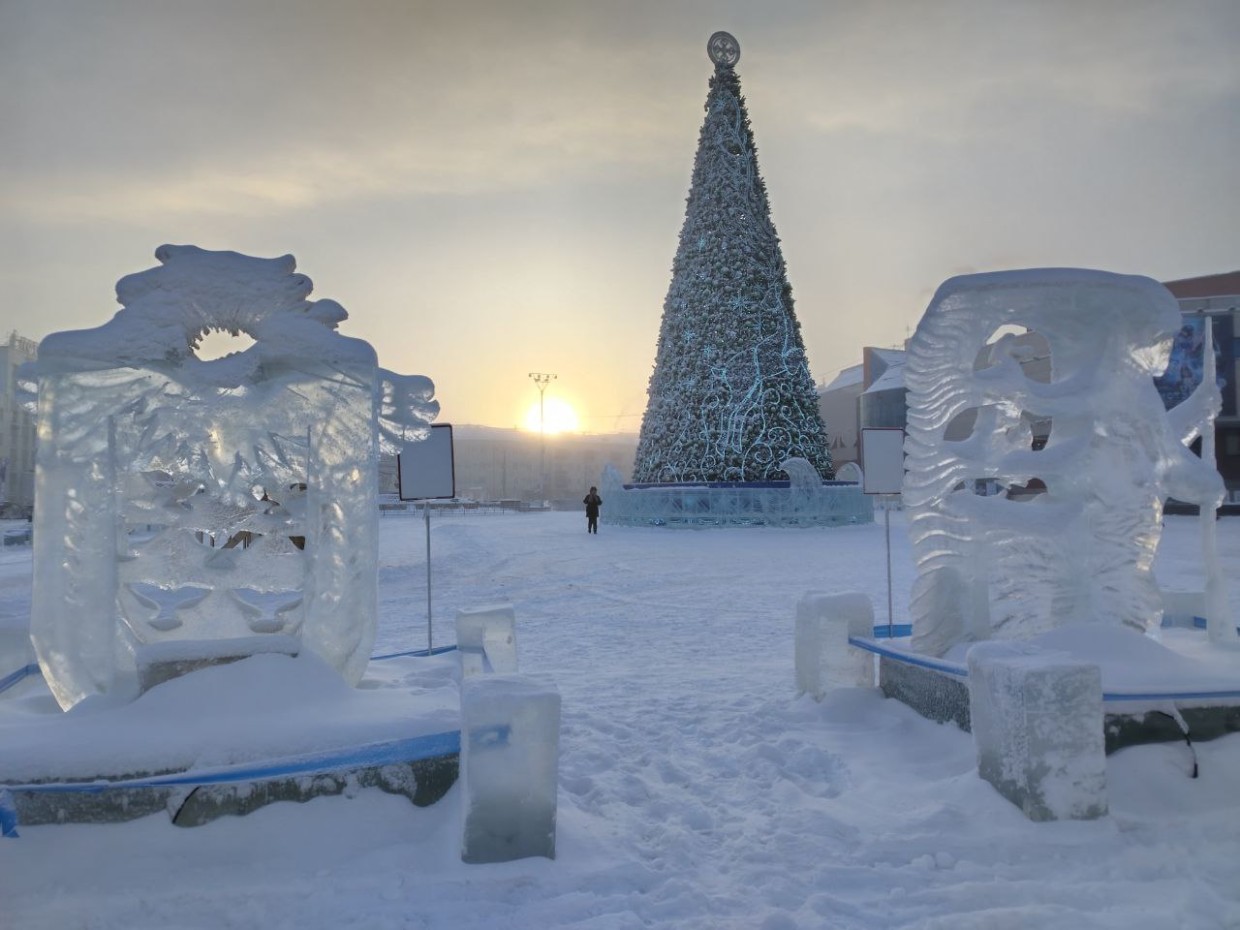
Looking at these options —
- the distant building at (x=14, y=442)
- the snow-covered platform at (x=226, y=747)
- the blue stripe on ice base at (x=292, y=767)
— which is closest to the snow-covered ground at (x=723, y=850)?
the snow-covered platform at (x=226, y=747)

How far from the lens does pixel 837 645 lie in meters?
6.50

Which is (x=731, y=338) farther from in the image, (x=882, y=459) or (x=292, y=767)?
(x=292, y=767)

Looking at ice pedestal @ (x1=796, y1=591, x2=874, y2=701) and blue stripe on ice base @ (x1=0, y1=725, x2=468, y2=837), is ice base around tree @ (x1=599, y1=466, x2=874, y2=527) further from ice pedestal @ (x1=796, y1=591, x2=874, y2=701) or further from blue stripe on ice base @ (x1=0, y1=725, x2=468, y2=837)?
blue stripe on ice base @ (x1=0, y1=725, x2=468, y2=837)

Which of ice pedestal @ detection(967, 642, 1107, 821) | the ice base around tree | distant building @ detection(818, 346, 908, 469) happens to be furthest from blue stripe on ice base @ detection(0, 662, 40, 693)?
distant building @ detection(818, 346, 908, 469)

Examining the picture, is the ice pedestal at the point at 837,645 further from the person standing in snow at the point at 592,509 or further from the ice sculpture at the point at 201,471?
the person standing in snow at the point at 592,509

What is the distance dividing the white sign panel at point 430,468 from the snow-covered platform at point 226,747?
3.83m

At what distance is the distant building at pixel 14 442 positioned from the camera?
138 feet

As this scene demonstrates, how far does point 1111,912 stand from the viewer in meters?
3.35

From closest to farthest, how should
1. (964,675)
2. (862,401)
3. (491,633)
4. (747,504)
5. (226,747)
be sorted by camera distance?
(226,747) → (964,675) → (491,633) → (747,504) → (862,401)

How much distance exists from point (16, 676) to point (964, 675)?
5611 mm

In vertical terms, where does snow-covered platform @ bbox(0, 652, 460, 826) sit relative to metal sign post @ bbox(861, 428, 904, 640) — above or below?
below

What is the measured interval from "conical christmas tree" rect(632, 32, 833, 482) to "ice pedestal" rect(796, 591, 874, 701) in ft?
57.7

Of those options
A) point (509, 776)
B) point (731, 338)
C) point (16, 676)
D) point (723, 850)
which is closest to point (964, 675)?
point (723, 850)

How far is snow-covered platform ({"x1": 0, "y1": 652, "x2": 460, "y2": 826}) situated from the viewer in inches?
150
